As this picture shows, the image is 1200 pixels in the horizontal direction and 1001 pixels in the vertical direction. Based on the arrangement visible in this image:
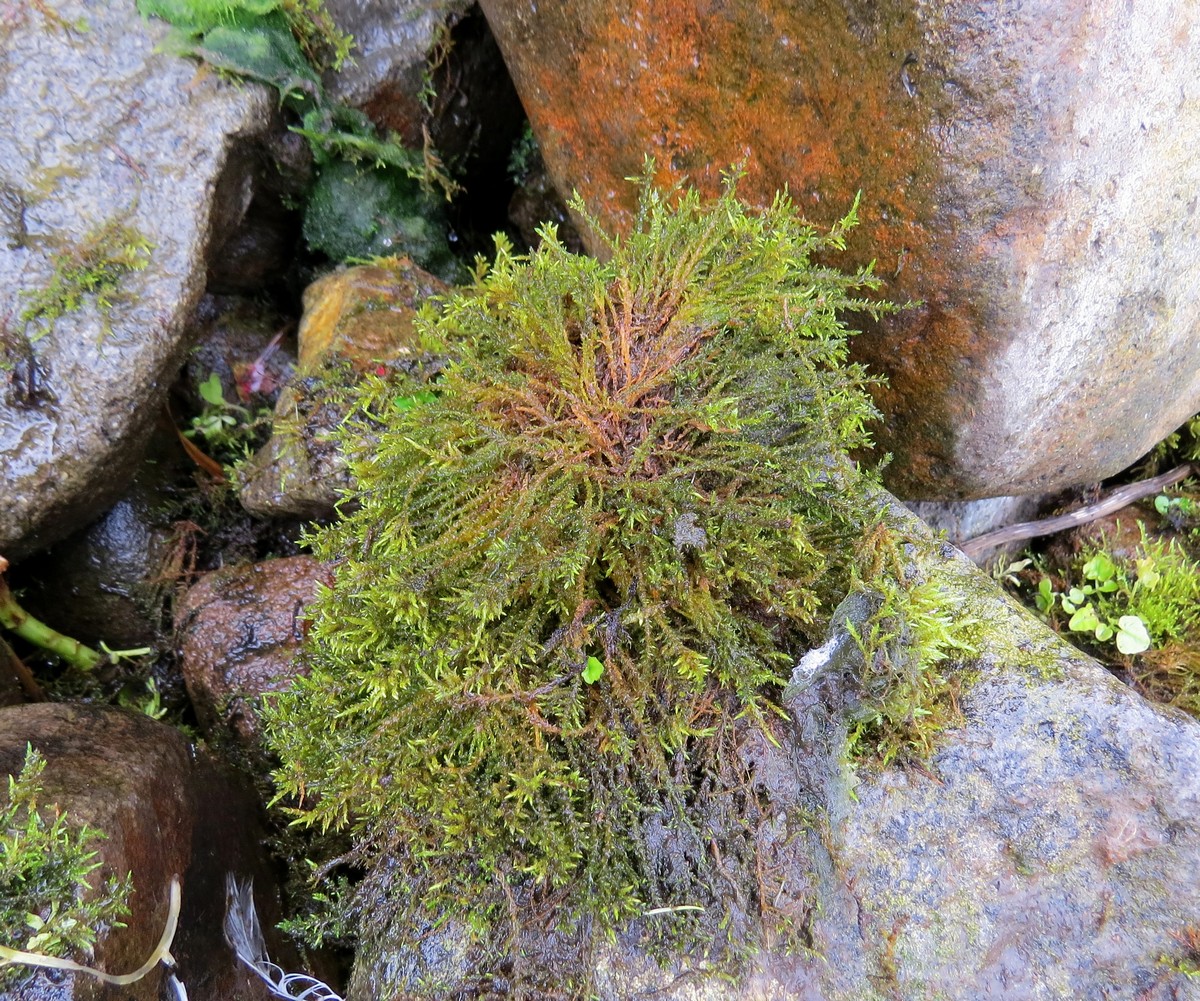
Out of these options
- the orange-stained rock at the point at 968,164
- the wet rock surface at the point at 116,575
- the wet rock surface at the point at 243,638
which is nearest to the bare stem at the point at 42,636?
the wet rock surface at the point at 116,575

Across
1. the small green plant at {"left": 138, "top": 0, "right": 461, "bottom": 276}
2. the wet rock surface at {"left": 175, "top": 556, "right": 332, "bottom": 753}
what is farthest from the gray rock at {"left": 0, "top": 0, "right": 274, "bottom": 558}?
the wet rock surface at {"left": 175, "top": 556, "right": 332, "bottom": 753}

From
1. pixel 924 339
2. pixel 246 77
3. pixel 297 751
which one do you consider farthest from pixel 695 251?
pixel 246 77

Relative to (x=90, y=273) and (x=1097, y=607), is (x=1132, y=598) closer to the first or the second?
(x=1097, y=607)

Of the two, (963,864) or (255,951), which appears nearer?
(963,864)

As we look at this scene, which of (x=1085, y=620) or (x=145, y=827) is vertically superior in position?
(x=145, y=827)

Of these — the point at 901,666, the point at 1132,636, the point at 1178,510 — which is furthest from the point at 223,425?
the point at 1178,510

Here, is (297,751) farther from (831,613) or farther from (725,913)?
(831,613)

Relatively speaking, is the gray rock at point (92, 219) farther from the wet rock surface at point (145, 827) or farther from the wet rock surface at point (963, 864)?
the wet rock surface at point (963, 864)
